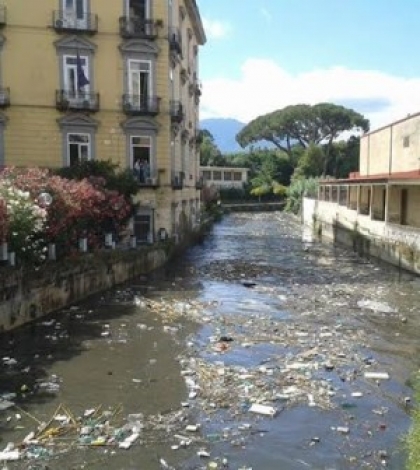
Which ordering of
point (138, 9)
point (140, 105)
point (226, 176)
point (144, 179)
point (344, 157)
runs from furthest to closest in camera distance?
1. point (226, 176)
2. point (344, 157)
3. point (144, 179)
4. point (138, 9)
5. point (140, 105)

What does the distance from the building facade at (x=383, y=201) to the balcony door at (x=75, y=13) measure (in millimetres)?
15379

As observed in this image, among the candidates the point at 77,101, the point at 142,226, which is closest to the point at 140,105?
the point at 77,101

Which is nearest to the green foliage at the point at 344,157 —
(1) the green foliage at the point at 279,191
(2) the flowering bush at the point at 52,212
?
(1) the green foliage at the point at 279,191

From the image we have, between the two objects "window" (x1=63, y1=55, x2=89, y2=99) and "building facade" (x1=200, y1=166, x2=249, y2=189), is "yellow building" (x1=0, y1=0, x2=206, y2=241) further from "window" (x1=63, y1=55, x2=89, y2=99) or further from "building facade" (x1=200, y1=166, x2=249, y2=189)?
"building facade" (x1=200, y1=166, x2=249, y2=189)

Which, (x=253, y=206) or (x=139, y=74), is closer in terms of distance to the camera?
(x=139, y=74)

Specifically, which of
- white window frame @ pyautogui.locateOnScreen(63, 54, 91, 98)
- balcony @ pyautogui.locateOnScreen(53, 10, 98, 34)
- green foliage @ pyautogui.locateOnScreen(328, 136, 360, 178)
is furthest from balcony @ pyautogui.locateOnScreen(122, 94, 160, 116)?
green foliage @ pyautogui.locateOnScreen(328, 136, 360, 178)

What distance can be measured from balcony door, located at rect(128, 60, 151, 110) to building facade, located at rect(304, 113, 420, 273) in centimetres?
1172

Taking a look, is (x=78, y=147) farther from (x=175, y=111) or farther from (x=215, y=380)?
(x=215, y=380)

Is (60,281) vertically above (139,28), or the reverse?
(139,28)

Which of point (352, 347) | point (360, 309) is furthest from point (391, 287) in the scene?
point (352, 347)

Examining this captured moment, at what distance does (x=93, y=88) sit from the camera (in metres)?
25.4

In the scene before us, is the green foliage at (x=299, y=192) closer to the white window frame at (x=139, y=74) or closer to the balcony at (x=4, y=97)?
the white window frame at (x=139, y=74)

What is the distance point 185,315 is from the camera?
1577cm

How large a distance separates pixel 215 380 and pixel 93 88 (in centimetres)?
1815
